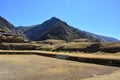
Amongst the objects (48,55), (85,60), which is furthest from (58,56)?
(85,60)

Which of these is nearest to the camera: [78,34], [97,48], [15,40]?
[97,48]

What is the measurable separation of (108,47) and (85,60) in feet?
32.1

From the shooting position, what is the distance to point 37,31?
14938 centimetres

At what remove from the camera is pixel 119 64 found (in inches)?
899

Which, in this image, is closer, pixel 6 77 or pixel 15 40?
pixel 6 77

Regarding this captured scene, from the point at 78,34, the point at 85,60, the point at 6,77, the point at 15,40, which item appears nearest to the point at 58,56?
the point at 85,60

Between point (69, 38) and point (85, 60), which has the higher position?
point (69, 38)

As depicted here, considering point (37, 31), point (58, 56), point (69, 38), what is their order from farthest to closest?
1. point (37, 31)
2. point (69, 38)
3. point (58, 56)

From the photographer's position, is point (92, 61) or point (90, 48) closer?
point (92, 61)

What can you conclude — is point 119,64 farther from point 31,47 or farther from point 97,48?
point 31,47

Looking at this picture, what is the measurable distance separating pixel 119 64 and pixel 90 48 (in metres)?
17.7

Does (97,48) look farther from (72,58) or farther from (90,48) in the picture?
(72,58)

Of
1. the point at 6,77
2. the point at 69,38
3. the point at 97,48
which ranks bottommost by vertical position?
the point at 6,77

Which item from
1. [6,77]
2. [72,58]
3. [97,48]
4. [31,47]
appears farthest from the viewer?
[31,47]
